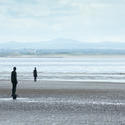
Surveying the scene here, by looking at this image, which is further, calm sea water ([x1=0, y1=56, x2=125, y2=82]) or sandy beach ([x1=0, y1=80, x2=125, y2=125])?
calm sea water ([x1=0, y1=56, x2=125, y2=82])

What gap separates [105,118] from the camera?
1886 centimetres

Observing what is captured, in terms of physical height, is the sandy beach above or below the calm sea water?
below

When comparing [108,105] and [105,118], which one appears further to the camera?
[108,105]

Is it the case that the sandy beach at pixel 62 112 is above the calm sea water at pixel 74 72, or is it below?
below

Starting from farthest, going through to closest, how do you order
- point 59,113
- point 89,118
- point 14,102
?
1. point 14,102
2. point 59,113
3. point 89,118

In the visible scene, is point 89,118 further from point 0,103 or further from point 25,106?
point 0,103

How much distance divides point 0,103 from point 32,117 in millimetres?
5570

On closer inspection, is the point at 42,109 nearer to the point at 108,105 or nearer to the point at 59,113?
the point at 59,113

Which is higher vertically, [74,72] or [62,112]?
[74,72]

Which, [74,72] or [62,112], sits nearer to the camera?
[62,112]

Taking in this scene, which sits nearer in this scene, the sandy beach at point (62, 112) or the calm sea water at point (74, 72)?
the sandy beach at point (62, 112)

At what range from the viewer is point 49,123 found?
17562 mm

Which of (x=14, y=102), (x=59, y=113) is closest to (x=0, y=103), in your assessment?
(x=14, y=102)

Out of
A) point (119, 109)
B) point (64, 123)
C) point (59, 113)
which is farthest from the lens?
point (119, 109)
